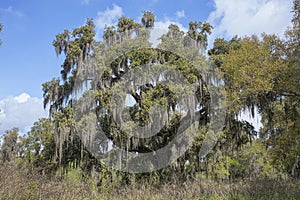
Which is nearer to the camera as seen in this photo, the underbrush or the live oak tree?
the underbrush

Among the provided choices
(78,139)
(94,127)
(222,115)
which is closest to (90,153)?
(78,139)

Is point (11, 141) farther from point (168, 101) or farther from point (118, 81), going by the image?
point (168, 101)

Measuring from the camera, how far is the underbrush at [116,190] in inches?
250

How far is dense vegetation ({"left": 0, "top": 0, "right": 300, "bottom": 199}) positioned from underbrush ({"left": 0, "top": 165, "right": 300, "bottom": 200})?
0.14m

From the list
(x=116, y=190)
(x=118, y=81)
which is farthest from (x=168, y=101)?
(x=116, y=190)

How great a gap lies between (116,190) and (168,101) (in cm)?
431

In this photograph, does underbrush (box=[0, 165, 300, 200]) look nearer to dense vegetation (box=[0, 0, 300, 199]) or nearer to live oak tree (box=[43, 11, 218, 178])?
dense vegetation (box=[0, 0, 300, 199])

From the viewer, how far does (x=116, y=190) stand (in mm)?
9891

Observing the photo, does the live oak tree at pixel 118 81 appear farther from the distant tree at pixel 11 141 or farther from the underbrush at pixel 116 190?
the distant tree at pixel 11 141

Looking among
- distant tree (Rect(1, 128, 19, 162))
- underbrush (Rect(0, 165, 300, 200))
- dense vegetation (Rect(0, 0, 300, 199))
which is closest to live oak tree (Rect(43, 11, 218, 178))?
dense vegetation (Rect(0, 0, 300, 199))

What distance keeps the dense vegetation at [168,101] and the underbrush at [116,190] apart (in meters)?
0.14

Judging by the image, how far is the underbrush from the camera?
6350 mm

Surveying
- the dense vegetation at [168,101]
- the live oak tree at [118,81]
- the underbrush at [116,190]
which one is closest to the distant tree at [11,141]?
the dense vegetation at [168,101]

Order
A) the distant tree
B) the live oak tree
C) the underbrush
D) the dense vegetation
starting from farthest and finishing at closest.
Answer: the distant tree, the live oak tree, the dense vegetation, the underbrush
